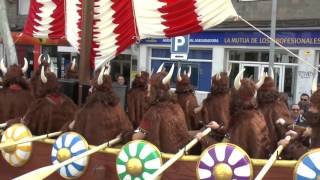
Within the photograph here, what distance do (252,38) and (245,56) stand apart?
3.15 feet

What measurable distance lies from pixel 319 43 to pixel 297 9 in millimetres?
1444

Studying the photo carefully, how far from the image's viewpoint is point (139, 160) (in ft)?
16.1

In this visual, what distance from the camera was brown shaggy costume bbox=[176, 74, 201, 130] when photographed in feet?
25.9

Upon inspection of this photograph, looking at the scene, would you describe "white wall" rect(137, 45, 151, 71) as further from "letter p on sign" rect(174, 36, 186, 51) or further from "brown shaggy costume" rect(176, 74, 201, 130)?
"brown shaggy costume" rect(176, 74, 201, 130)

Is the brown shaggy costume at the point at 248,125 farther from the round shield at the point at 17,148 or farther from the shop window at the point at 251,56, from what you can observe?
the shop window at the point at 251,56

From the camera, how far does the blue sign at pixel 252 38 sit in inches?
629

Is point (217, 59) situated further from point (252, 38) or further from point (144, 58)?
point (144, 58)

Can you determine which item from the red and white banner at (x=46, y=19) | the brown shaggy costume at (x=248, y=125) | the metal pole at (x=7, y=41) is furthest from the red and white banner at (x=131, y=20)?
the metal pole at (x=7, y=41)

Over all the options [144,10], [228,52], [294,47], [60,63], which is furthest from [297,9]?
[60,63]

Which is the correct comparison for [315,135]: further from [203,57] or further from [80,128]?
[203,57]

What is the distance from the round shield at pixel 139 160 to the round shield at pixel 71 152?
0.61 metres

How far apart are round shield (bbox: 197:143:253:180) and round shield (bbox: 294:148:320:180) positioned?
16.9 inches

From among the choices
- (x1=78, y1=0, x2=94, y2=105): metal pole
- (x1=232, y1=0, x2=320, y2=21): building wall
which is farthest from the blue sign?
(x1=78, y1=0, x2=94, y2=105): metal pole

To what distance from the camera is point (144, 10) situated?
715 cm
